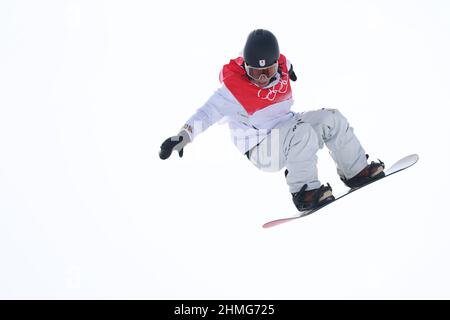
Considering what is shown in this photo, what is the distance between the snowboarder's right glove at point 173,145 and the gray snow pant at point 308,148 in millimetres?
793

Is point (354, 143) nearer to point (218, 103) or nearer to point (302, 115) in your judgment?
point (302, 115)

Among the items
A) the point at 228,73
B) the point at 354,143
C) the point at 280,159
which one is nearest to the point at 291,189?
the point at 280,159

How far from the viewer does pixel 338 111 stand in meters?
6.10

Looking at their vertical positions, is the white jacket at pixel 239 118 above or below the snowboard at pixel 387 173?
above

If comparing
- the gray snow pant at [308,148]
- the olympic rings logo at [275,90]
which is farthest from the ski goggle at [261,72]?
the gray snow pant at [308,148]

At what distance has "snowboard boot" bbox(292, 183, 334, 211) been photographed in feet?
19.0

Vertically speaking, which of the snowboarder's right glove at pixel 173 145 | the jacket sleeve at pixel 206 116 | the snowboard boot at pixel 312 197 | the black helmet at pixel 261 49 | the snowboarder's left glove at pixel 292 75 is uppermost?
the black helmet at pixel 261 49

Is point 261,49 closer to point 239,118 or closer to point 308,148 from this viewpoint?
point 239,118

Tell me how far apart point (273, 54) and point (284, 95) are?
459 millimetres

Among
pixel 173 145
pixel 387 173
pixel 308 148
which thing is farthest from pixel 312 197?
pixel 173 145

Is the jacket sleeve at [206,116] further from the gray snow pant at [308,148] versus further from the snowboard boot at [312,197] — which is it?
the snowboard boot at [312,197]

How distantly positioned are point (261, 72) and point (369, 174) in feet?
3.99

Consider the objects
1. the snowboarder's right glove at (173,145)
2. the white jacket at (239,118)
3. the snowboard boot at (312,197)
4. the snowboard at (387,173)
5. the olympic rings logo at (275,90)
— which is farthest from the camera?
the olympic rings logo at (275,90)

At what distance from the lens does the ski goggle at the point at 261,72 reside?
5.86 meters
